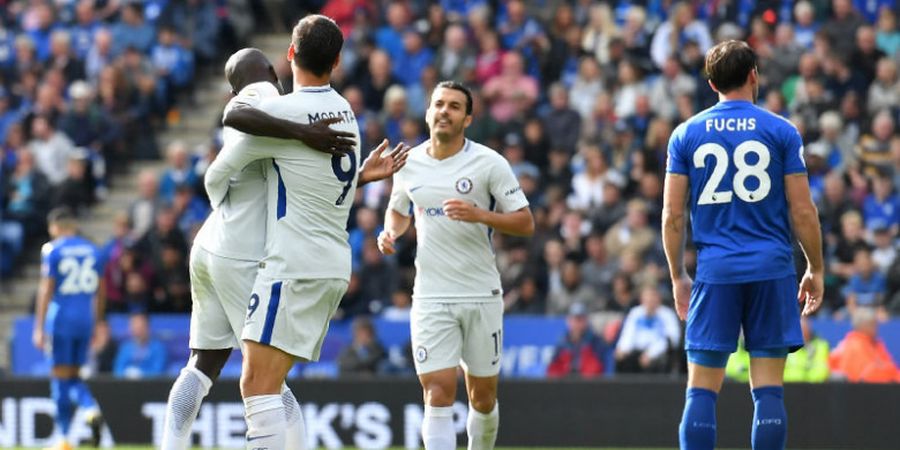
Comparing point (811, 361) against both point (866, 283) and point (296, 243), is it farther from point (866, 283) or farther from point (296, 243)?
point (296, 243)

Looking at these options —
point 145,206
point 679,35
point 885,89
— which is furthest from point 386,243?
point 145,206

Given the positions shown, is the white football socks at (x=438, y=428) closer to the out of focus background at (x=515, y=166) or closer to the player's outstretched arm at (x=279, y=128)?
the player's outstretched arm at (x=279, y=128)

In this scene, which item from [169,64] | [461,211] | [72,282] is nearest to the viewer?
[461,211]

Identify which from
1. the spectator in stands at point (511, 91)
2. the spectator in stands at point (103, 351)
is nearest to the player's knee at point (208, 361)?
the spectator in stands at point (103, 351)

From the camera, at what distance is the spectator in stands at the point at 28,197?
19391mm

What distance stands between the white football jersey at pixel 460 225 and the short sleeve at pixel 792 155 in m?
1.92

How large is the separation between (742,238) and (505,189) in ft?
6.16

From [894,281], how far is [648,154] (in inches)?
120

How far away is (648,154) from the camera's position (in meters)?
17.2

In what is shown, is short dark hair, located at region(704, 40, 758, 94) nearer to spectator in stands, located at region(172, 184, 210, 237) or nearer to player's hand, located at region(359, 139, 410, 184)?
player's hand, located at region(359, 139, 410, 184)

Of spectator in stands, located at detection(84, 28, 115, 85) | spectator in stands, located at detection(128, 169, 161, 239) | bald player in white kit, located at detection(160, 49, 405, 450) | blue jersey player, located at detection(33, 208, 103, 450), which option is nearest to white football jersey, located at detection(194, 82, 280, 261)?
bald player in white kit, located at detection(160, 49, 405, 450)

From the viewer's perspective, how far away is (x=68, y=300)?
49.0ft

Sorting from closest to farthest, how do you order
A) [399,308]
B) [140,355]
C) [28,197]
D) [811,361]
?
[811,361], [399,308], [140,355], [28,197]

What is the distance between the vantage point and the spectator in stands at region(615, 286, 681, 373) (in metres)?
15.0
